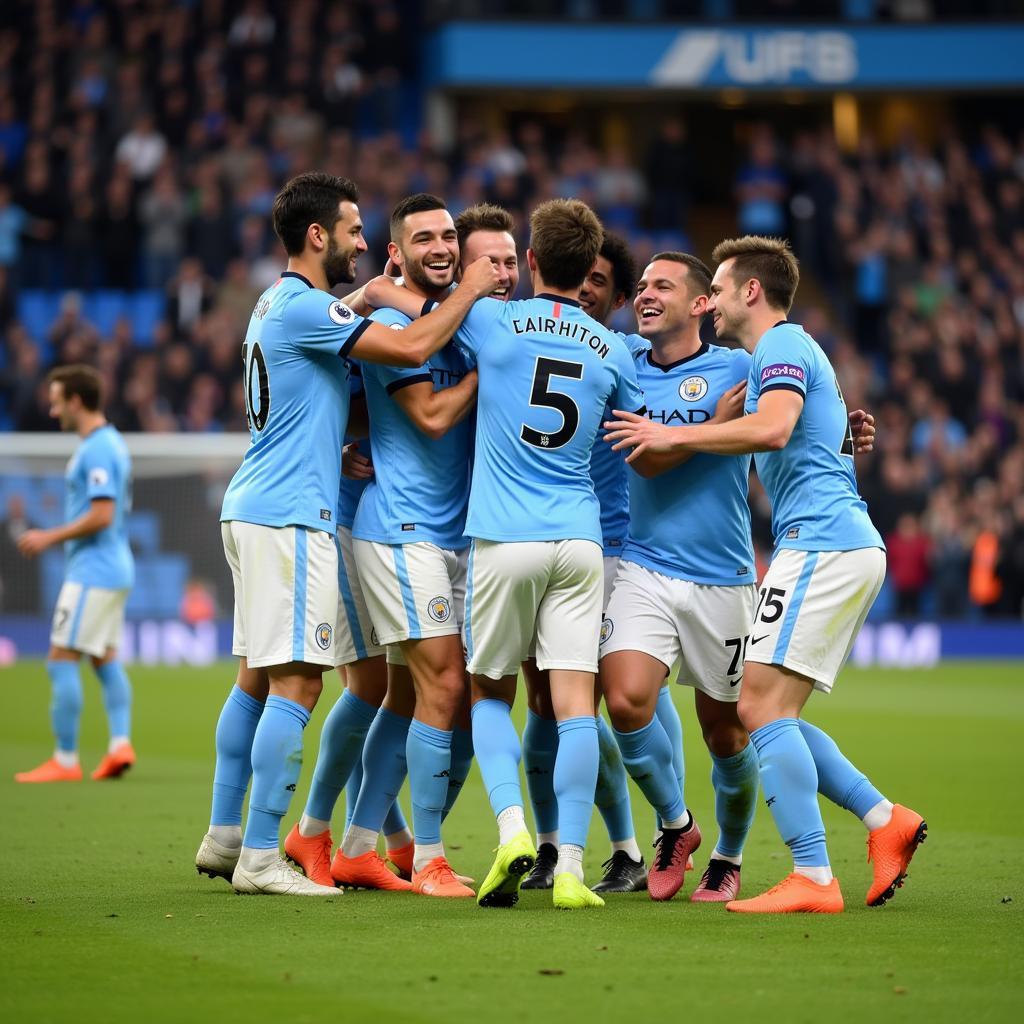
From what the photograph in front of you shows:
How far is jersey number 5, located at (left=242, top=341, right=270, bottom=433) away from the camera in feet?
21.8

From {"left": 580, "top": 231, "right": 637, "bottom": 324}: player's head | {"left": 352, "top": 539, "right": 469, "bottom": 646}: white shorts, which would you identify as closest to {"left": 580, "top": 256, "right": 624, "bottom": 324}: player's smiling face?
{"left": 580, "top": 231, "right": 637, "bottom": 324}: player's head

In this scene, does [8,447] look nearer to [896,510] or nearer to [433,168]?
[433,168]

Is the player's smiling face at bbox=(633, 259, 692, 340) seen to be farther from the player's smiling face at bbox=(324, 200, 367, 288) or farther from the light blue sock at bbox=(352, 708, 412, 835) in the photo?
the light blue sock at bbox=(352, 708, 412, 835)

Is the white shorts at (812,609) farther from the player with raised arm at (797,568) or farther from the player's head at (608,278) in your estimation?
the player's head at (608,278)

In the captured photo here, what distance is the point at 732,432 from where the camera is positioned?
6152 millimetres

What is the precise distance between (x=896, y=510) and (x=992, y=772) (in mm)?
12266

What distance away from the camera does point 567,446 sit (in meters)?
6.38

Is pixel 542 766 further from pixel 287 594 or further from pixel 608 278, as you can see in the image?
pixel 608 278

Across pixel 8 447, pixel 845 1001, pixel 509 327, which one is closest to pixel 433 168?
pixel 8 447

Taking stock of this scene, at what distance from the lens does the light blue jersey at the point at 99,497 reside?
11.0 m

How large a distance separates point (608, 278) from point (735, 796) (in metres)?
2.15

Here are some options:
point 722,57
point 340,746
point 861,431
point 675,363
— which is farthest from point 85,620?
point 722,57

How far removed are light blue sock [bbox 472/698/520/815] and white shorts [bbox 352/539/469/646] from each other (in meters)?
0.35

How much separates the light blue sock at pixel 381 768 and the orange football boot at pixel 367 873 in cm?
12
